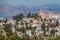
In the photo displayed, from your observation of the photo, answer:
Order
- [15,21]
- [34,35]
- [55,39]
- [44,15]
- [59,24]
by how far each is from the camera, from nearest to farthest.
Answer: [34,35] → [55,39] → [15,21] → [59,24] → [44,15]

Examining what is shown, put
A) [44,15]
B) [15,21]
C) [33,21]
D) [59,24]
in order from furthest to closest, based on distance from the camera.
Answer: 1. [44,15]
2. [33,21]
3. [59,24]
4. [15,21]

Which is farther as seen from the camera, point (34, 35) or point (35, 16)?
point (35, 16)

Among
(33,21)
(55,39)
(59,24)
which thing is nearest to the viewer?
(55,39)

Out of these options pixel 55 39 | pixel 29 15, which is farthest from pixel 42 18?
pixel 55 39

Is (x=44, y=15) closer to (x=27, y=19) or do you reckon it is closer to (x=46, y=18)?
(x=46, y=18)

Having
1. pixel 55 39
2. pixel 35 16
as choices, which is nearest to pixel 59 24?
pixel 35 16

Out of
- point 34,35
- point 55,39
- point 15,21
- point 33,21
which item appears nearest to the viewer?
point 34,35

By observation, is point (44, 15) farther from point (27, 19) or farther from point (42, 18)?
point (27, 19)

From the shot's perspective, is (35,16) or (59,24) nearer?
(59,24)
